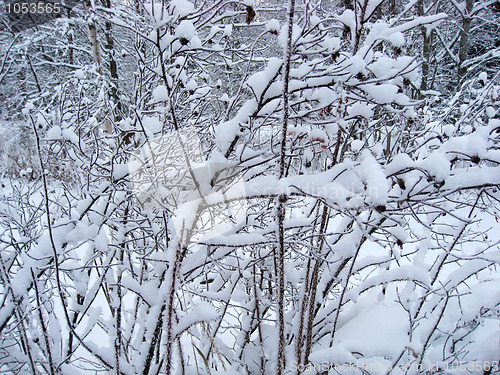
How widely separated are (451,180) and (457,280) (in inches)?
33.7

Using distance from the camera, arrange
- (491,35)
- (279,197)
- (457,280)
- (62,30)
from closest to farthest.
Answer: (279,197) → (457,280) → (62,30) → (491,35)

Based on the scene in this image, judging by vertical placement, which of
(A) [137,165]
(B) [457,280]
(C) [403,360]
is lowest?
(C) [403,360]

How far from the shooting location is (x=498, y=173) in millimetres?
1057

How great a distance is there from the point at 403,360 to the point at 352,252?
0.74 metres

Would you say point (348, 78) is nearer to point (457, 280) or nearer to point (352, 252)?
point (352, 252)

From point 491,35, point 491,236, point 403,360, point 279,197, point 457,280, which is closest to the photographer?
point 279,197

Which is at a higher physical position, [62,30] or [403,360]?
[62,30]

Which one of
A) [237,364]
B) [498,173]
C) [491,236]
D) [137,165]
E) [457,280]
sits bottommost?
[237,364]

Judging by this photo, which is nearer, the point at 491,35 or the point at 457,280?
the point at 457,280

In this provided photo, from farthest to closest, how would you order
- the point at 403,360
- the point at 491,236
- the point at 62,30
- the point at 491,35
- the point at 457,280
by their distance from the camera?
the point at 491,35 → the point at 62,30 → the point at 491,236 → the point at 403,360 → the point at 457,280

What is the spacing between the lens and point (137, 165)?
66.0 inches

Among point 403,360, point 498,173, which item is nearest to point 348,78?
point 498,173

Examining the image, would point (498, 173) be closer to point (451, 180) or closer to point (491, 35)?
point (451, 180)

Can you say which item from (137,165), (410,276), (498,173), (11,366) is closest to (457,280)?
(410,276)
